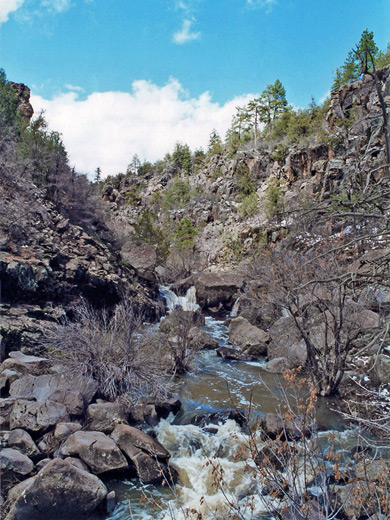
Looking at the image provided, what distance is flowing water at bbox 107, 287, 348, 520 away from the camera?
477 cm

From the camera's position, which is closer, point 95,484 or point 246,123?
point 95,484

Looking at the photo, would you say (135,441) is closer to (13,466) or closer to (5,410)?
(13,466)

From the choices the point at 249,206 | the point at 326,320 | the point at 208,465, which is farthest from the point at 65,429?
the point at 249,206

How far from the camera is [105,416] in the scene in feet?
20.4

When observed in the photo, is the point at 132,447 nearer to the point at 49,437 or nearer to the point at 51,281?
the point at 49,437

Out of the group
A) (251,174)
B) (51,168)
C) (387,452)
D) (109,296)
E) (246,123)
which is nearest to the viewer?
(387,452)

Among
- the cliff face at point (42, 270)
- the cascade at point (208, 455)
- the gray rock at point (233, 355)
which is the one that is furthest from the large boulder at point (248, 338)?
the cliff face at point (42, 270)

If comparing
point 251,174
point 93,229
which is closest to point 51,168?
point 93,229

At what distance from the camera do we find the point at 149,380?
24.6ft

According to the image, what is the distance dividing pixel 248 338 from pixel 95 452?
8.60m

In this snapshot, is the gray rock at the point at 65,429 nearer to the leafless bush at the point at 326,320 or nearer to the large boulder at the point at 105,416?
the large boulder at the point at 105,416

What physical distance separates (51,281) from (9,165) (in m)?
6.53

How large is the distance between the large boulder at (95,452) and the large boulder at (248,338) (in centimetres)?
767

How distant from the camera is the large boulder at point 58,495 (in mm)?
4168
